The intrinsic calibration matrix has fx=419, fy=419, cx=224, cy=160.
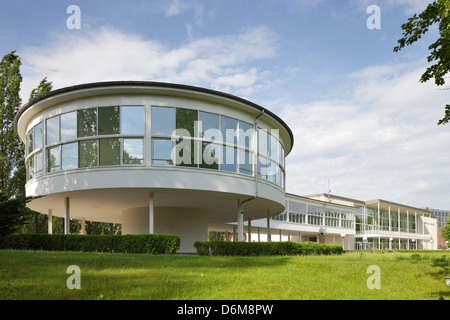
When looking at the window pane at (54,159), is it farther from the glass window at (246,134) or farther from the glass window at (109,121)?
the glass window at (246,134)

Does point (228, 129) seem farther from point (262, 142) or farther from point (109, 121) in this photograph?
point (109, 121)

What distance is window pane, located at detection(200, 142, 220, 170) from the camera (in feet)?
67.1

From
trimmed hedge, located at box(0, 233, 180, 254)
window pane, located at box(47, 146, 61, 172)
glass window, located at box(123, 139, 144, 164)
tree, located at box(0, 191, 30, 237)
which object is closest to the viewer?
tree, located at box(0, 191, 30, 237)

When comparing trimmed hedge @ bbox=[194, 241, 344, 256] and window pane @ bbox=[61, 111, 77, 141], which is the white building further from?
trimmed hedge @ bbox=[194, 241, 344, 256]

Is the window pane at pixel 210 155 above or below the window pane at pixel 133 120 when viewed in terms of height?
below

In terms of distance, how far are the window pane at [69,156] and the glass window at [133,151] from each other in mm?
2630

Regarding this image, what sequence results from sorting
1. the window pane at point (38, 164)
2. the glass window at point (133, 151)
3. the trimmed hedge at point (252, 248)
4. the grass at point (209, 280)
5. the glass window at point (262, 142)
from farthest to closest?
the glass window at point (262, 142) < the window pane at point (38, 164) < the glass window at point (133, 151) < the trimmed hedge at point (252, 248) < the grass at point (209, 280)

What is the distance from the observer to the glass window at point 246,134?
2219 centimetres

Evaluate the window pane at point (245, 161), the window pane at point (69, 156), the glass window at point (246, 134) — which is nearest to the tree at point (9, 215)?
the window pane at point (69, 156)

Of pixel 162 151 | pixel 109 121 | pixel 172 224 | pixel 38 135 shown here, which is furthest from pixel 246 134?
pixel 38 135

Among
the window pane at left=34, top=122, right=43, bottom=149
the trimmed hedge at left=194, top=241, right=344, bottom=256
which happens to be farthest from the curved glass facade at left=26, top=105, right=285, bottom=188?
the trimmed hedge at left=194, top=241, right=344, bottom=256

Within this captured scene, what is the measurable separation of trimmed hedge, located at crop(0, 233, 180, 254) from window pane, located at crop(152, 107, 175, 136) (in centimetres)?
493
